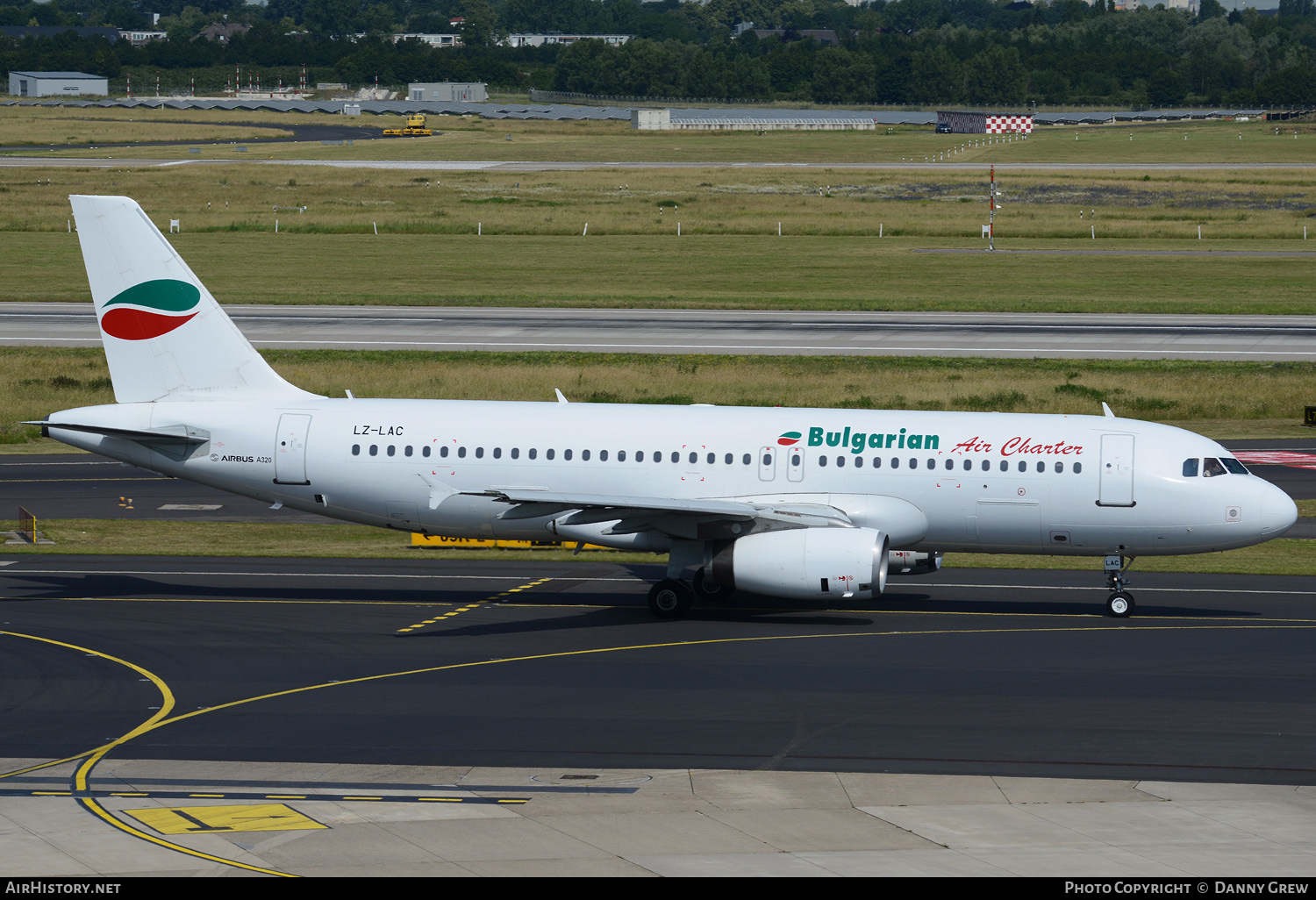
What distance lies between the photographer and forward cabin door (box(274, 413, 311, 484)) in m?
35.7

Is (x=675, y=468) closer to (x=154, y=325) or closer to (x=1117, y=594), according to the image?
(x=1117, y=594)

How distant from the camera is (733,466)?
34938 mm

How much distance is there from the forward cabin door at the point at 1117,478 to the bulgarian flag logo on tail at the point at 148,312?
22376 millimetres

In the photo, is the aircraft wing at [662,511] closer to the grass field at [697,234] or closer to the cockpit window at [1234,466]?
the cockpit window at [1234,466]

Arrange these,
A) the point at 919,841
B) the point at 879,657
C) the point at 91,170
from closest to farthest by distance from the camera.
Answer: the point at 919,841 → the point at 879,657 → the point at 91,170

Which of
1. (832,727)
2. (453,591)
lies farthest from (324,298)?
(832,727)

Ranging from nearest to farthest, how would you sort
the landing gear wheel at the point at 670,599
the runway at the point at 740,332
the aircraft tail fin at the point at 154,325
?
the landing gear wheel at the point at 670,599 → the aircraft tail fin at the point at 154,325 → the runway at the point at 740,332

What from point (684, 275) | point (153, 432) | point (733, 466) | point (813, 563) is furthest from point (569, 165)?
point (813, 563)

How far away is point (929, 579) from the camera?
39469mm

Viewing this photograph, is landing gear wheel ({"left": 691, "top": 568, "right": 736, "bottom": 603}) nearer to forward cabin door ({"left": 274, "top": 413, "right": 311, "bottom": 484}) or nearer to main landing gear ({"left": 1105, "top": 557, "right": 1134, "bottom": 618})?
main landing gear ({"left": 1105, "top": 557, "right": 1134, "bottom": 618})

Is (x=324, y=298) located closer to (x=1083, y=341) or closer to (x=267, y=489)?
(x=1083, y=341)

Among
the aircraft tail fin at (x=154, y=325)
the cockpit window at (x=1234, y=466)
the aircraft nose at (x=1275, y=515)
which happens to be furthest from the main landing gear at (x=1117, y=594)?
the aircraft tail fin at (x=154, y=325)

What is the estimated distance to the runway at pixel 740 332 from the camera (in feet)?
241
